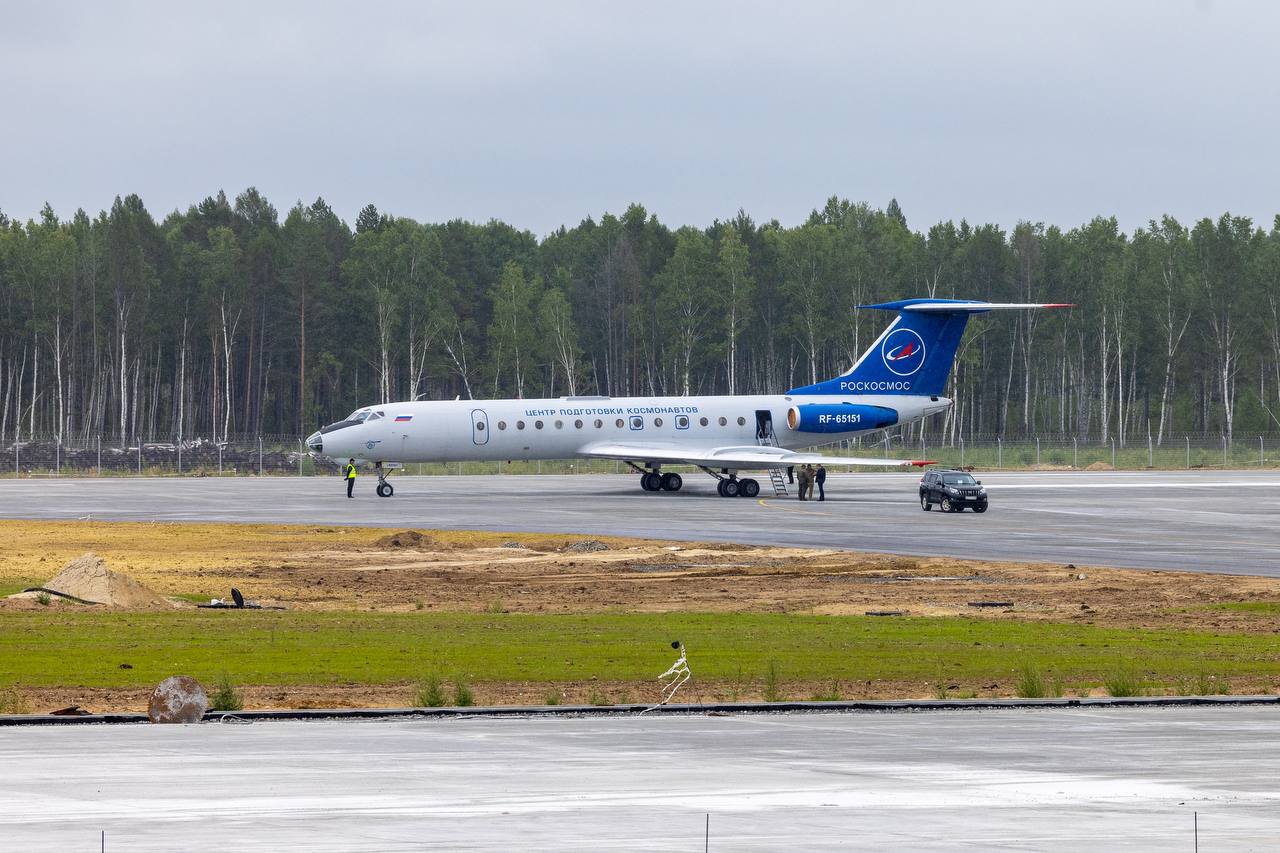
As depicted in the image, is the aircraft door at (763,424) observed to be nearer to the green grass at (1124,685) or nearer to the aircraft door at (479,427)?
the aircraft door at (479,427)

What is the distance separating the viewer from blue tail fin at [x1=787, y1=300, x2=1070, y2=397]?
6538cm

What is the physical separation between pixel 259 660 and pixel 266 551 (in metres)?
18.3

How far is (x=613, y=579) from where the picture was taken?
3288 centimetres

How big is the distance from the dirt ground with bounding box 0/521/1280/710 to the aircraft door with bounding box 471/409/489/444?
17.9 m

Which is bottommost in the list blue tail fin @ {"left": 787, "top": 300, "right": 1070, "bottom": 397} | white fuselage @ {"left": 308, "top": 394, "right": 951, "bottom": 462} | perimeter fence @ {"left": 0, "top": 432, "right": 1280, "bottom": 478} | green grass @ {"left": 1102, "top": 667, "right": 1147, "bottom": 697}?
green grass @ {"left": 1102, "top": 667, "right": 1147, "bottom": 697}

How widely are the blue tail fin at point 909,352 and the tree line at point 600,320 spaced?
51439 millimetres

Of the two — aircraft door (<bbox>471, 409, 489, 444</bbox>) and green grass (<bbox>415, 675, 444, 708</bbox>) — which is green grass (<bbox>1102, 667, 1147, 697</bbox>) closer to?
green grass (<bbox>415, 675, 444, 708</bbox>)

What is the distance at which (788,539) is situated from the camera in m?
41.4

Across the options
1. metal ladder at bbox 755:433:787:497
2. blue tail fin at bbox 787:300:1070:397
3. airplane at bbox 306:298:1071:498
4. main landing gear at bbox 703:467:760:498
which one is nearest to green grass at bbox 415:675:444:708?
airplane at bbox 306:298:1071:498

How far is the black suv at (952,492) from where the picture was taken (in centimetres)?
5144

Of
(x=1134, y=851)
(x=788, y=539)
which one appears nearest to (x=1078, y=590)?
(x=788, y=539)

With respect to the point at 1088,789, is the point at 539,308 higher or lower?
higher

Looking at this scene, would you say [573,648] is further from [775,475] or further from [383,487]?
[775,475]

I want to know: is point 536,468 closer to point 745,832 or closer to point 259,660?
point 259,660
